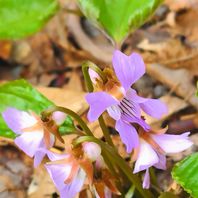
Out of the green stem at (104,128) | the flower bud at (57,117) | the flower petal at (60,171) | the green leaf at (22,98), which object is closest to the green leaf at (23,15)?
the green leaf at (22,98)

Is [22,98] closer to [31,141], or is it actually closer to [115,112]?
[31,141]

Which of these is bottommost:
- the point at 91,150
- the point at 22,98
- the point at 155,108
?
the point at 22,98

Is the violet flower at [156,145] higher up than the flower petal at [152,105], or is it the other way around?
the flower petal at [152,105]

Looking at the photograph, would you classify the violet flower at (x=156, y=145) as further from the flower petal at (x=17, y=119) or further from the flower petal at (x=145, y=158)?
the flower petal at (x=17, y=119)

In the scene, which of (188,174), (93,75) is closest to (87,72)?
(93,75)

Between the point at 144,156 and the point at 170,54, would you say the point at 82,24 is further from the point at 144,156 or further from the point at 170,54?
the point at 144,156

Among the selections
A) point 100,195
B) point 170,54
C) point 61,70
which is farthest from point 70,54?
point 100,195

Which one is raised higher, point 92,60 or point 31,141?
point 31,141
